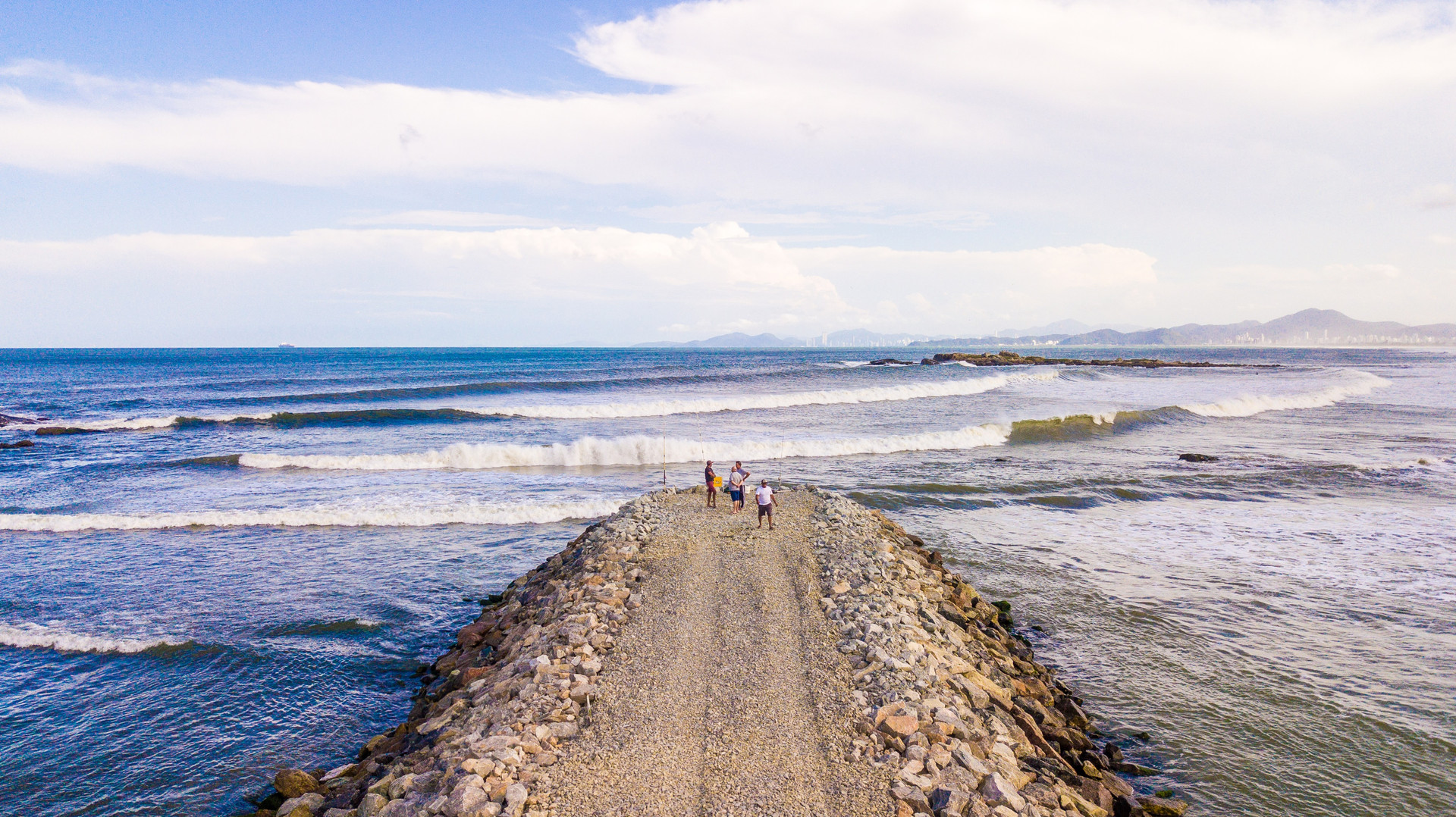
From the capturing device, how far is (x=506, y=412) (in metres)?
36.7

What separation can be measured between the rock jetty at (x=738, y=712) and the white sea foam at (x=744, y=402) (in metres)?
26.0

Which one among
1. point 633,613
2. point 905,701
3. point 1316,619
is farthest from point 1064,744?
point 1316,619

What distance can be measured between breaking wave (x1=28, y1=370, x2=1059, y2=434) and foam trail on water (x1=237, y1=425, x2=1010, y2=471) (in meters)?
10.1

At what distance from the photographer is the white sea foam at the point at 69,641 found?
33.0 feet

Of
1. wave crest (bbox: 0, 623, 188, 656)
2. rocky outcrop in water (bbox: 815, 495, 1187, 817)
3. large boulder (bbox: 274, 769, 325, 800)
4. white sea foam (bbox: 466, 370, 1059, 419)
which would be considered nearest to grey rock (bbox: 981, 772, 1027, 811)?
rocky outcrop in water (bbox: 815, 495, 1187, 817)

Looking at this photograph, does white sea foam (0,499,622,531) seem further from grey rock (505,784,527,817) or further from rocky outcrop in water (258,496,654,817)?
grey rock (505,784,527,817)

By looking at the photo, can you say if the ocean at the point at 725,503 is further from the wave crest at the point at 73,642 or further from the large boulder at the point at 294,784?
the large boulder at the point at 294,784

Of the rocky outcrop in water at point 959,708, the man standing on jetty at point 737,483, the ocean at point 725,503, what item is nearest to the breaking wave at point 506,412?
the ocean at point 725,503

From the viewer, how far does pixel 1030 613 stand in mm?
11148

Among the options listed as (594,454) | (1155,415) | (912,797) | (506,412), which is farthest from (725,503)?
(1155,415)

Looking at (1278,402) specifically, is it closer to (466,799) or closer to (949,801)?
(949,801)

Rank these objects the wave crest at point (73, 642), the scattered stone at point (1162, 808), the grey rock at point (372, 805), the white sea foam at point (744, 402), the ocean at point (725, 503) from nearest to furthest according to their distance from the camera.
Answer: the grey rock at point (372, 805) < the scattered stone at point (1162, 808) < the ocean at point (725, 503) < the wave crest at point (73, 642) < the white sea foam at point (744, 402)

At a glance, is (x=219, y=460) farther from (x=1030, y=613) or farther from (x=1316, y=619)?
(x=1316, y=619)

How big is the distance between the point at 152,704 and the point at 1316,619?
52.6 feet
